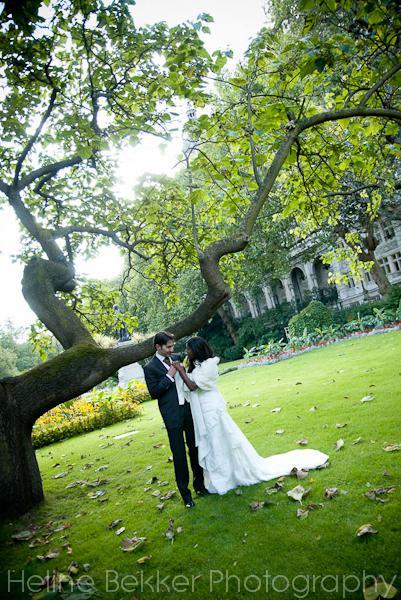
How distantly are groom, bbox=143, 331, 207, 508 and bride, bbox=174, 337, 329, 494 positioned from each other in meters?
0.15

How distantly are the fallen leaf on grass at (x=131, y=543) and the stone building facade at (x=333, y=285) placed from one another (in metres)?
18.2

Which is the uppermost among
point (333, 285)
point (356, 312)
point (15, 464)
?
point (333, 285)

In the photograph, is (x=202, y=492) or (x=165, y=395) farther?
(x=202, y=492)

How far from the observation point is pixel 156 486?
6074 mm

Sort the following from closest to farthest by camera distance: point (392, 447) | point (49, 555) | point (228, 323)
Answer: point (49, 555) → point (392, 447) → point (228, 323)

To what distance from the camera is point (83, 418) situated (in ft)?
48.3

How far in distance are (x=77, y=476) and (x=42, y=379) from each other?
2.96 meters

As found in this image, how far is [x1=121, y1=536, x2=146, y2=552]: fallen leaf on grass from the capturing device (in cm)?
415

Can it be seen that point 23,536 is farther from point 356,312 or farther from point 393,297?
point 356,312

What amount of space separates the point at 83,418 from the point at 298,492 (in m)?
→ 12.1

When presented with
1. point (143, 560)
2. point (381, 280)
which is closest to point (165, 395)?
point (143, 560)

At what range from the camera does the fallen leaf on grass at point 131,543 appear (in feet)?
13.6

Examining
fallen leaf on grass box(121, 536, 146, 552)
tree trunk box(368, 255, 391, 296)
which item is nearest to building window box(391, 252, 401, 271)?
tree trunk box(368, 255, 391, 296)

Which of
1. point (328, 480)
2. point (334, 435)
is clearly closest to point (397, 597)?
point (328, 480)
